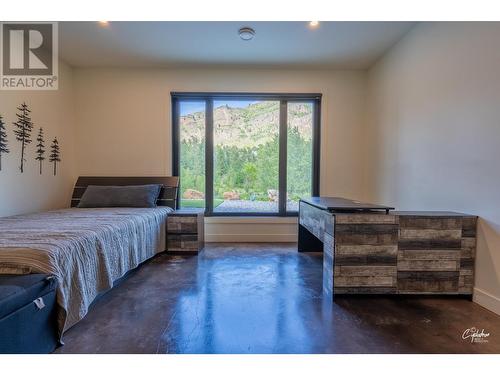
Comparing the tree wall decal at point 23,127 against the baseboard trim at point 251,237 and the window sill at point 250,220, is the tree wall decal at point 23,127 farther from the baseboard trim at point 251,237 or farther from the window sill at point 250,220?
the baseboard trim at point 251,237

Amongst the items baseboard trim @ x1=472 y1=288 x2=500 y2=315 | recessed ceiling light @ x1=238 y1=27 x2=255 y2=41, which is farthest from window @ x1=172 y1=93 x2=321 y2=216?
baseboard trim @ x1=472 y1=288 x2=500 y2=315

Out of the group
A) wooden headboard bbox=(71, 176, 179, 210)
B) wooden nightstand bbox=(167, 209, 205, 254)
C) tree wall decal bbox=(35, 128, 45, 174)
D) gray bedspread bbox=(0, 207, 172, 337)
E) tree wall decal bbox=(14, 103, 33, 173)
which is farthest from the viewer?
wooden headboard bbox=(71, 176, 179, 210)

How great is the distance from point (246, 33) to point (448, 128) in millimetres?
2325

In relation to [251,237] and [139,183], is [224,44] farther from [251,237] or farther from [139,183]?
[251,237]

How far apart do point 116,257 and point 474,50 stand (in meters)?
3.49

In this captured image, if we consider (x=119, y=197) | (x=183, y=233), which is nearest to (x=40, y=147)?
(x=119, y=197)

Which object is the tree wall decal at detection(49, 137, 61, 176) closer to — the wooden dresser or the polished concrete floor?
the polished concrete floor

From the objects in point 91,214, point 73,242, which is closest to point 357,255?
point 73,242

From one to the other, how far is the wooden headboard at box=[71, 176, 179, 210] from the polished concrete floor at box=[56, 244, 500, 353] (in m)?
1.35

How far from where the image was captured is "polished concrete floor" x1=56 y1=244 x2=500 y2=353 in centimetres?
156

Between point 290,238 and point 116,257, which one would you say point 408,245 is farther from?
point 116,257

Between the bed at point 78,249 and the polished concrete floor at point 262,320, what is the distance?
0.70 feet

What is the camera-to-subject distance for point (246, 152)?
13.9 feet

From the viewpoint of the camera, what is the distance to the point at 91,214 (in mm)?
2914
